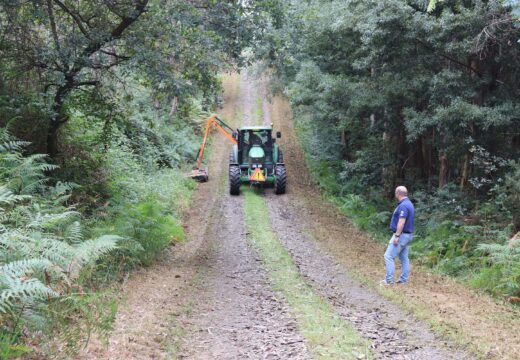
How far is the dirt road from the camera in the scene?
609cm

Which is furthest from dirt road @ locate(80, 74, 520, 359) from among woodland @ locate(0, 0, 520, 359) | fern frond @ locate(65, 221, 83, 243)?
fern frond @ locate(65, 221, 83, 243)

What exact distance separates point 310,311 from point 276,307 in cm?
58

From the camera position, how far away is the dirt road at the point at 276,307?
20.0 feet

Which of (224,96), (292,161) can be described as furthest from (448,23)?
→ (224,96)

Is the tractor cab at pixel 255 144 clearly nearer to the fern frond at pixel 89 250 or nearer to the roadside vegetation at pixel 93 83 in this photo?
the roadside vegetation at pixel 93 83

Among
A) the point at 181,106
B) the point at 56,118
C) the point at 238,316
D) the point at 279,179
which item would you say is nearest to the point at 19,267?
the point at 238,316

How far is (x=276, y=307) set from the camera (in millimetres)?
7871

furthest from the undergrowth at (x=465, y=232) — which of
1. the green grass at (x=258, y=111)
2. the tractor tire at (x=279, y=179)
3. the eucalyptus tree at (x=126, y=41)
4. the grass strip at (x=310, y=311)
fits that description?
the green grass at (x=258, y=111)

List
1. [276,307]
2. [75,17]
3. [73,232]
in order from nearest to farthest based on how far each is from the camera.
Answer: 1. [73,232]
2. [276,307]
3. [75,17]

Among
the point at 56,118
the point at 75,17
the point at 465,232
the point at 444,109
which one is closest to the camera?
the point at 75,17

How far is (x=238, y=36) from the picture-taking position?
1049 centimetres

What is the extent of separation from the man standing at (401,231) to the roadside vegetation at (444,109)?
5.81ft

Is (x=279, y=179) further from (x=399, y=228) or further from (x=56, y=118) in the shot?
(x=399, y=228)

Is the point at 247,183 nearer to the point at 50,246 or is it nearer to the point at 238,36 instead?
the point at 238,36
